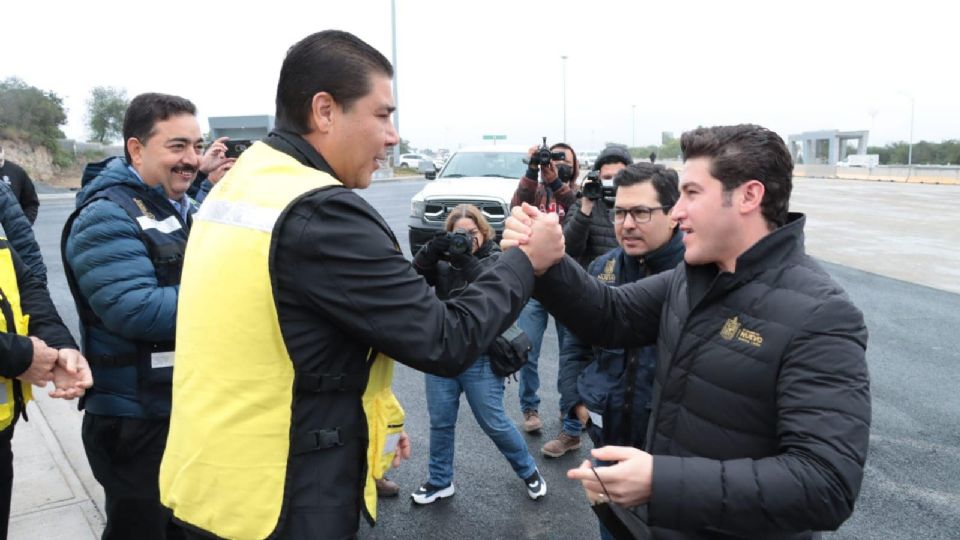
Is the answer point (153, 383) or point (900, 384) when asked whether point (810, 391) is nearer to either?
point (153, 383)

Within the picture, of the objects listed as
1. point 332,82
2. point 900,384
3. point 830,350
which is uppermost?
point 332,82

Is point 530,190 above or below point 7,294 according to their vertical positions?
above

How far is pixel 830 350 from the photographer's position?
5.03 feet

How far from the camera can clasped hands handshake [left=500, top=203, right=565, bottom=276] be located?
1.85 m

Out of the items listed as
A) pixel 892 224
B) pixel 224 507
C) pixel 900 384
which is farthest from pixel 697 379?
pixel 892 224

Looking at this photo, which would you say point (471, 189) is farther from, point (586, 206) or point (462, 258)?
point (462, 258)

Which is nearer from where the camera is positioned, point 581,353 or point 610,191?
point 581,353

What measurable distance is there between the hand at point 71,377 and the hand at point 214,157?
5.76 feet

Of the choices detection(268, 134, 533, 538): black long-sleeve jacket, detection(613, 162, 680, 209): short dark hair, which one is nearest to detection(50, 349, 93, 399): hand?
detection(268, 134, 533, 538): black long-sleeve jacket

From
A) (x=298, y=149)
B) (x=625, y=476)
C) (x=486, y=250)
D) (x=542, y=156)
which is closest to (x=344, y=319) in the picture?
(x=298, y=149)

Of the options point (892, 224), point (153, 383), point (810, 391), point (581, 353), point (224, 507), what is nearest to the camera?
point (810, 391)

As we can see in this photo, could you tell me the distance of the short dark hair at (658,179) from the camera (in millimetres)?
3236

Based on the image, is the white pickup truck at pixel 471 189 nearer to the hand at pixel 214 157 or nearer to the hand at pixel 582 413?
the hand at pixel 214 157

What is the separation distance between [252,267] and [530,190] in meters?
4.02
